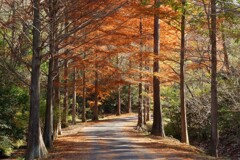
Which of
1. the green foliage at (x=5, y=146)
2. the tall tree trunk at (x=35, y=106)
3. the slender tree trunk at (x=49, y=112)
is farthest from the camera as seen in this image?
the slender tree trunk at (x=49, y=112)

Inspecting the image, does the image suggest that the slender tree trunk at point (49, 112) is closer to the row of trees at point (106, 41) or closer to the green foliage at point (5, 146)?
the row of trees at point (106, 41)

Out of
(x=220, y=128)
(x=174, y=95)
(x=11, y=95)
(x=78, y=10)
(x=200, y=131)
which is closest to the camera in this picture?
(x=78, y=10)

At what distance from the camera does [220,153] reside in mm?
17703

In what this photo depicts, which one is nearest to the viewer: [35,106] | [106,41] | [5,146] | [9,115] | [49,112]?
[35,106]

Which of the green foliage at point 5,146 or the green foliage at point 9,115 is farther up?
the green foliage at point 9,115

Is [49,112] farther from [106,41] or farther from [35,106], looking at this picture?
[106,41]

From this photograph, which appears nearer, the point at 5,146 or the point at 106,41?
the point at 5,146

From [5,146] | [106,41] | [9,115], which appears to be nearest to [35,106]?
[5,146]

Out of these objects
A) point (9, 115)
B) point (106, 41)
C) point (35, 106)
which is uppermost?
point (106, 41)

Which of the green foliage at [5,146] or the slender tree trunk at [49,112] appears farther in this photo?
the slender tree trunk at [49,112]

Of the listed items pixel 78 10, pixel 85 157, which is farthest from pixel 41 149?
pixel 78 10

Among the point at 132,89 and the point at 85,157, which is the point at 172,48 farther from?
the point at 132,89

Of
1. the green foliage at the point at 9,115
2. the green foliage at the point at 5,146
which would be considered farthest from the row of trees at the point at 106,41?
the green foliage at the point at 5,146

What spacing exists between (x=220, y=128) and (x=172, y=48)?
5295 mm
